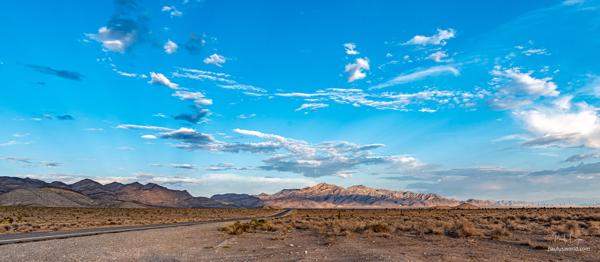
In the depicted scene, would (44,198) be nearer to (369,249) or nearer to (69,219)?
(69,219)

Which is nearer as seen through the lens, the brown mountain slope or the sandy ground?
the sandy ground

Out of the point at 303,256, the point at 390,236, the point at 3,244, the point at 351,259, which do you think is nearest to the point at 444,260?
the point at 351,259

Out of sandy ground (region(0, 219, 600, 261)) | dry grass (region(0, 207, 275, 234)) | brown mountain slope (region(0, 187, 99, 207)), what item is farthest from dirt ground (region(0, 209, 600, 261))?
brown mountain slope (region(0, 187, 99, 207))

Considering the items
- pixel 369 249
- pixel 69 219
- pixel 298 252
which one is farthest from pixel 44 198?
pixel 369 249

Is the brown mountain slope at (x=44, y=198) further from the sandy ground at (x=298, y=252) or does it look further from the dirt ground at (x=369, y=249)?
the dirt ground at (x=369, y=249)

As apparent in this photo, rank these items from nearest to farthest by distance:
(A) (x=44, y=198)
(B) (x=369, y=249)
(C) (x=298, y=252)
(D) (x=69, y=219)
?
(C) (x=298, y=252) → (B) (x=369, y=249) → (D) (x=69, y=219) → (A) (x=44, y=198)

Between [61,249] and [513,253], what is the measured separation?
1884 centimetres

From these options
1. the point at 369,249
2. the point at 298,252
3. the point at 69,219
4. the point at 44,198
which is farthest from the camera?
the point at 44,198

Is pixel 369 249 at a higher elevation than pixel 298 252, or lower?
higher

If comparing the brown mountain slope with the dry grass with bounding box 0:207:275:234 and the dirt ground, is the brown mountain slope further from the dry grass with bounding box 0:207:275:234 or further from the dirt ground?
the dirt ground

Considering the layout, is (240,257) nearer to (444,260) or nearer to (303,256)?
(303,256)

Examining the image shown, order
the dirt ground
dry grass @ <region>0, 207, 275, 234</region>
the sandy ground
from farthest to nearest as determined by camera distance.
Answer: dry grass @ <region>0, 207, 275, 234</region> < the dirt ground < the sandy ground

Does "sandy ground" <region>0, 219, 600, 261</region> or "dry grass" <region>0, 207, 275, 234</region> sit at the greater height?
"sandy ground" <region>0, 219, 600, 261</region>

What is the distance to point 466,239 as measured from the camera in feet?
80.0
